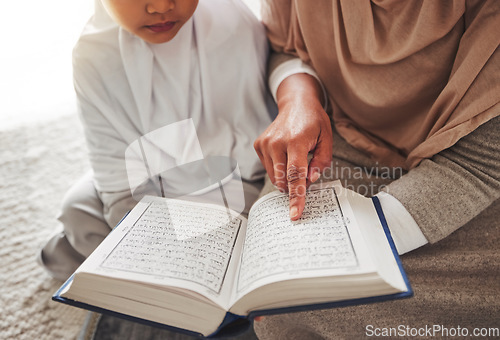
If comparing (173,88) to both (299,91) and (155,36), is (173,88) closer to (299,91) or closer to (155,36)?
(155,36)

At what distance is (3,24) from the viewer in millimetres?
1509

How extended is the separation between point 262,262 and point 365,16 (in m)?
0.44

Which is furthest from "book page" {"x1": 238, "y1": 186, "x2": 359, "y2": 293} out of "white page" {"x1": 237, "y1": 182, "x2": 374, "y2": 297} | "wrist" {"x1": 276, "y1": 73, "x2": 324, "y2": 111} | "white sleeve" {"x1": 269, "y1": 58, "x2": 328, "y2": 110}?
"white sleeve" {"x1": 269, "y1": 58, "x2": 328, "y2": 110}

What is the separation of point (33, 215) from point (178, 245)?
792 millimetres

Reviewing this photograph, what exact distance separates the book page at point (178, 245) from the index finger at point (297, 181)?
0.10m

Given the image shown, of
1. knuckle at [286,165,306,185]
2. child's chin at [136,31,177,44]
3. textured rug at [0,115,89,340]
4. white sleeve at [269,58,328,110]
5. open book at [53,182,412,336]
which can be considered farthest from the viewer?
textured rug at [0,115,89,340]

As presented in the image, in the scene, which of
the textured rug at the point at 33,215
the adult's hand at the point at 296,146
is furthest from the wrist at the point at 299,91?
the textured rug at the point at 33,215

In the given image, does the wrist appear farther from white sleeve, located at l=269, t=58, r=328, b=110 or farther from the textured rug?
the textured rug

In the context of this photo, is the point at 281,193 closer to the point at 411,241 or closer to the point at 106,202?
the point at 411,241

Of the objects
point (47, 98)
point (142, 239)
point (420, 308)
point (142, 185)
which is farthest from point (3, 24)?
point (420, 308)

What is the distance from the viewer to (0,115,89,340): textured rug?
909 millimetres

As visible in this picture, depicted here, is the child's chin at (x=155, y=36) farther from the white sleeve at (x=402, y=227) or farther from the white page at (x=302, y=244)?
the white sleeve at (x=402, y=227)

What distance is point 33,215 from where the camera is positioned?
1146 millimetres

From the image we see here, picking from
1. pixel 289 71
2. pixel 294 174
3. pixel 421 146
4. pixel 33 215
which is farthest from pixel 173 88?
pixel 33 215
